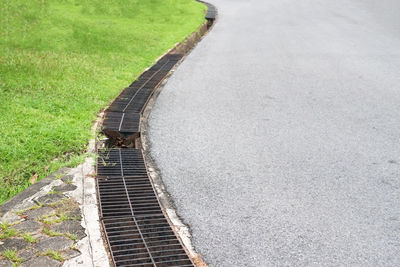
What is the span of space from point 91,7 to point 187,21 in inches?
132

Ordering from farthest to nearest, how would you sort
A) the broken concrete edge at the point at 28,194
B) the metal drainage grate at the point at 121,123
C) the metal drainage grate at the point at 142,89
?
the metal drainage grate at the point at 142,89 → the metal drainage grate at the point at 121,123 → the broken concrete edge at the point at 28,194

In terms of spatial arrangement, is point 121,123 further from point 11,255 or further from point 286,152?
point 11,255

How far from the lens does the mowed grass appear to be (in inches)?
186

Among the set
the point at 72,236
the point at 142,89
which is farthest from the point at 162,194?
the point at 142,89

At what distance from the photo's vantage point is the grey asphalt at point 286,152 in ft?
11.1

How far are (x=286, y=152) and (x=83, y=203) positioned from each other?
244 cm

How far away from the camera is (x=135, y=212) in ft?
12.6

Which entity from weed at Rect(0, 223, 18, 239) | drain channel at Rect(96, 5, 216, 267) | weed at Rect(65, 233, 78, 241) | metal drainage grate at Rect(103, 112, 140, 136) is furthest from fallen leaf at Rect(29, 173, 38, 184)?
metal drainage grate at Rect(103, 112, 140, 136)

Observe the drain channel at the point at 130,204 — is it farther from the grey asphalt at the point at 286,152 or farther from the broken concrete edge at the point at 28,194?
the broken concrete edge at the point at 28,194

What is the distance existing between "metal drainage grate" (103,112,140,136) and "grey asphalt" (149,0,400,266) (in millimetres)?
276

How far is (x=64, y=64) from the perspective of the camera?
8.21 metres

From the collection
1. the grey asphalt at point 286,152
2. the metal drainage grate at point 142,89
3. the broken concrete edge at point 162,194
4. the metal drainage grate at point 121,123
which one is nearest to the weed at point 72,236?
the broken concrete edge at point 162,194

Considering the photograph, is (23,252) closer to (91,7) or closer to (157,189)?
(157,189)

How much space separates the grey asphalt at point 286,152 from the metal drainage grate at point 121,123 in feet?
0.91
